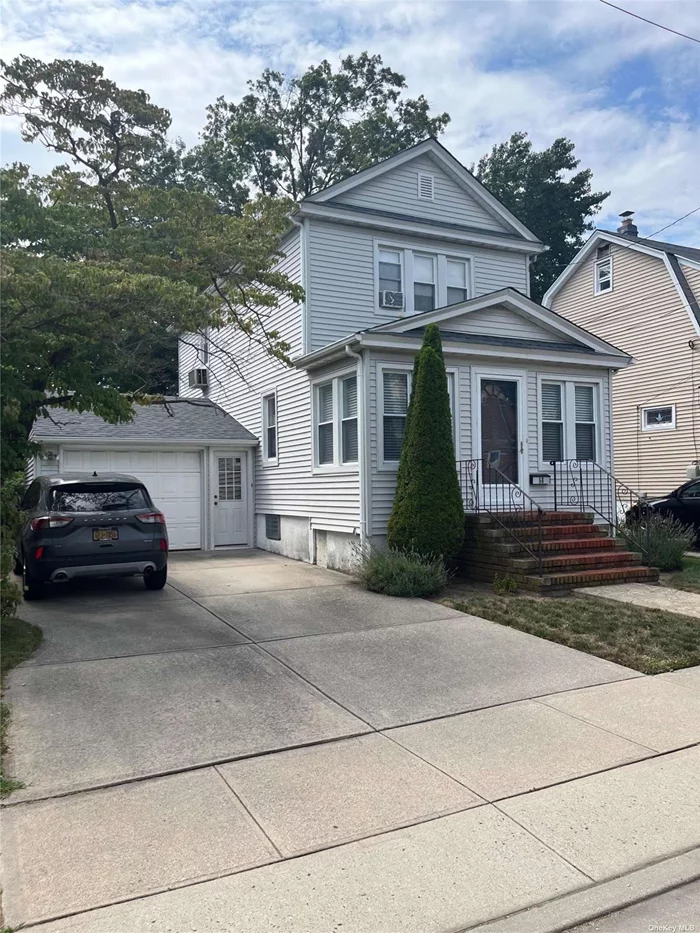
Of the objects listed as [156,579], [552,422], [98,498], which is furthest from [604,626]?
[98,498]

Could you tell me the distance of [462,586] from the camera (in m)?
10.4

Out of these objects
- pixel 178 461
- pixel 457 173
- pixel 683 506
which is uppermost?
pixel 457 173

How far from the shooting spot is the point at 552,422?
509 inches

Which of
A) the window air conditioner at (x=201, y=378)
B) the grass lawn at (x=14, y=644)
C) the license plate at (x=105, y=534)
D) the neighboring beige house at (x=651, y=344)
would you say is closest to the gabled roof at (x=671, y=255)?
the neighboring beige house at (x=651, y=344)

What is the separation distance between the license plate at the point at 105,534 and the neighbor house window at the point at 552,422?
7.58m

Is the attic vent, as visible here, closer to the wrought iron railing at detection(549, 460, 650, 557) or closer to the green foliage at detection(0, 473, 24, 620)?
the wrought iron railing at detection(549, 460, 650, 557)

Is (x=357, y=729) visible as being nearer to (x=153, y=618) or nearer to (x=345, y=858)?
(x=345, y=858)

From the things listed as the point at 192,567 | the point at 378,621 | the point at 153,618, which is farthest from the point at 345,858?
the point at 192,567

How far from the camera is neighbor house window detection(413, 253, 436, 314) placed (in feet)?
47.1

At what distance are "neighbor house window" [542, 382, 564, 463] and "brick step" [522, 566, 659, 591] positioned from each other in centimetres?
288

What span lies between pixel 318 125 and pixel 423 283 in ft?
75.7

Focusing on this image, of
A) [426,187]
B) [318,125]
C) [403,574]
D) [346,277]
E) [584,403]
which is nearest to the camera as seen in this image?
[403,574]

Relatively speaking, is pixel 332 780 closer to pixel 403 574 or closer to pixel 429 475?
pixel 403 574

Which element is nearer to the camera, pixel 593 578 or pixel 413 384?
pixel 593 578
